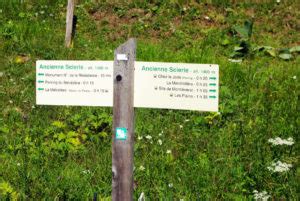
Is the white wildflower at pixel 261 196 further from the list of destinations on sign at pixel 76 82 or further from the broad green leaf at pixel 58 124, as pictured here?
the broad green leaf at pixel 58 124

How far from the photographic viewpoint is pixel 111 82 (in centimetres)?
347

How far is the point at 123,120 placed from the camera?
11.3 feet

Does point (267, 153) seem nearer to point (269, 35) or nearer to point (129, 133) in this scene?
point (129, 133)

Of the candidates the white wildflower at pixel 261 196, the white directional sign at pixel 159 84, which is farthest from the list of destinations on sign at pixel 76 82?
the white wildflower at pixel 261 196

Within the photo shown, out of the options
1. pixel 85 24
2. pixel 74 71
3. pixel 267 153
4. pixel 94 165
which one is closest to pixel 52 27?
pixel 85 24

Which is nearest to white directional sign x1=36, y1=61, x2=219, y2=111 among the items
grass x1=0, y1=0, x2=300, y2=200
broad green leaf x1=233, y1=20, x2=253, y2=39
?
Answer: grass x1=0, y1=0, x2=300, y2=200

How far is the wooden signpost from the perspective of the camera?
343 centimetres

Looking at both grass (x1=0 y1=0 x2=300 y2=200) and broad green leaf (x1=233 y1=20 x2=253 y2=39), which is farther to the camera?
broad green leaf (x1=233 y1=20 x2=253 y2=39)

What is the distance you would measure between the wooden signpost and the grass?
22.5 inches

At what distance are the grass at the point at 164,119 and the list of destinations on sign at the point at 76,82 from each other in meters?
0.80

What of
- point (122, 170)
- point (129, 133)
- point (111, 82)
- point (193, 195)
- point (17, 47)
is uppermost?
point (17, 47)

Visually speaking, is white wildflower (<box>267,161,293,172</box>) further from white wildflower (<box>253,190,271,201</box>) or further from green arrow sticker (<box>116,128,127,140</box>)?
green arrow sticker (<box>116,128,127,140</box>)

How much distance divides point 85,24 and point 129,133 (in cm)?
651

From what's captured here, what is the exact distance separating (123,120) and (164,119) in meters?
2.86
